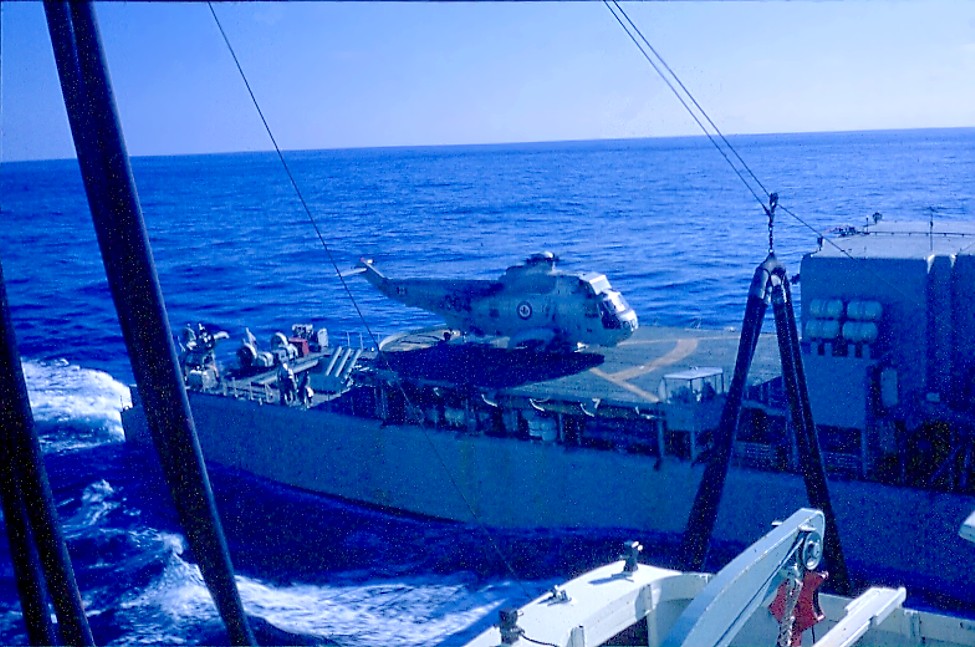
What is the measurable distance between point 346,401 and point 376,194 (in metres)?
77.0

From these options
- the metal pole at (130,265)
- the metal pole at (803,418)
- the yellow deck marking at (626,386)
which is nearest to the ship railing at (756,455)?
the yellow deck marking at (626,386)

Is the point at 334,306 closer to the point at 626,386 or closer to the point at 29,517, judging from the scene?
the point at 626,386

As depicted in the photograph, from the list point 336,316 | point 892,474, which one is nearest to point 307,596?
point 892,474

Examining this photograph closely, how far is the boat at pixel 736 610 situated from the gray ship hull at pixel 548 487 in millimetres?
10432

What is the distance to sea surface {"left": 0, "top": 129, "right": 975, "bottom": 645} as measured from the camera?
21.8 m

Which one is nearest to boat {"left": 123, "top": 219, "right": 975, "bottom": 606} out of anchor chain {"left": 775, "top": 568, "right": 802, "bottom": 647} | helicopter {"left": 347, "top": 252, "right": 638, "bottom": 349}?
helicopter {"left": 347, "top": 252, "right": 638, "bottom": 349}

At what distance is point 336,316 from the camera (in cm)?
4884

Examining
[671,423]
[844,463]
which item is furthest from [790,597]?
[671,423]

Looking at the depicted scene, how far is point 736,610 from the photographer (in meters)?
6.82

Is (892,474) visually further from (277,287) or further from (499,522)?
(277,287)

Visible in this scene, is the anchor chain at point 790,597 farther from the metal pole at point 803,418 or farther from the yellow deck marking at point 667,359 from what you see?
the yellow deck marking at point 667,359

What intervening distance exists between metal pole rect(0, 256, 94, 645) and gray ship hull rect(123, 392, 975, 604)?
15.5 m

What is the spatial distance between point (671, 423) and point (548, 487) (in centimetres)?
415

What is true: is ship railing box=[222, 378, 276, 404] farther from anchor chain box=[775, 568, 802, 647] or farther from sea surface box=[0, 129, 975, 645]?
anchor chain box=[775, 568, 802, 647]
